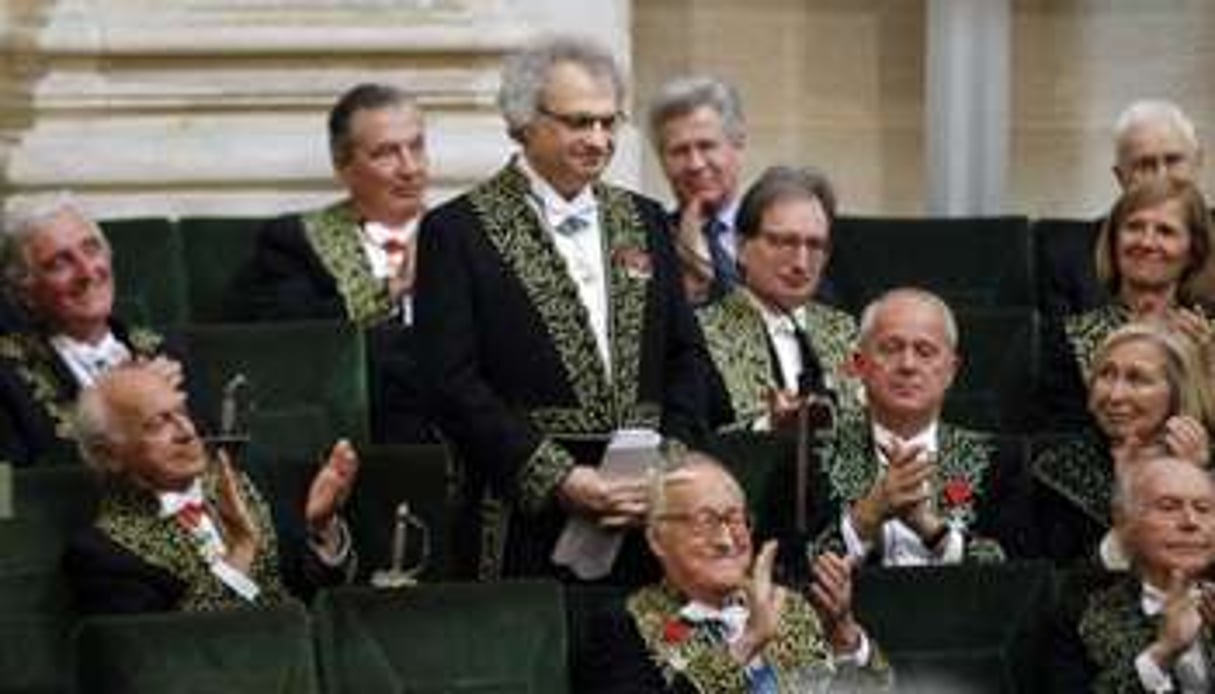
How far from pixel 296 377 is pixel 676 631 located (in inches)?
47.8

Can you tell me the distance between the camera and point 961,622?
676 cm

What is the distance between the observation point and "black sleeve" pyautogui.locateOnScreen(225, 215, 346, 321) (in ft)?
25.6

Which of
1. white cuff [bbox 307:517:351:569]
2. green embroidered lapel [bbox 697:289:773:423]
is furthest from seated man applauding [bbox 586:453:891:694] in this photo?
green embroidered lapel [bbox 697:289:773:423]

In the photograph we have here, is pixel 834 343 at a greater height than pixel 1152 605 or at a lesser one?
greater

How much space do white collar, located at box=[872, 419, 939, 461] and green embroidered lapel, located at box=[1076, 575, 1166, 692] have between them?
1.44ft

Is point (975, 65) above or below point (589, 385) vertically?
above

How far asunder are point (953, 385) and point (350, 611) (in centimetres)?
168

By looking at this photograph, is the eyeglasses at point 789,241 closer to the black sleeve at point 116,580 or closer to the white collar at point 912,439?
the white collar at point 912,439

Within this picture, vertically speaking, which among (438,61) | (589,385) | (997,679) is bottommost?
(997,679)

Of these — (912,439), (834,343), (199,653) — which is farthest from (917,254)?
(199,653)

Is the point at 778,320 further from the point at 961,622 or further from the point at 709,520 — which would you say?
the point at 709,520

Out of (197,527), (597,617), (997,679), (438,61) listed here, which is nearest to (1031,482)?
(997,679)

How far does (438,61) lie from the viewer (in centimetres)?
873

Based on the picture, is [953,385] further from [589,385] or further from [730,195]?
[589,385]
